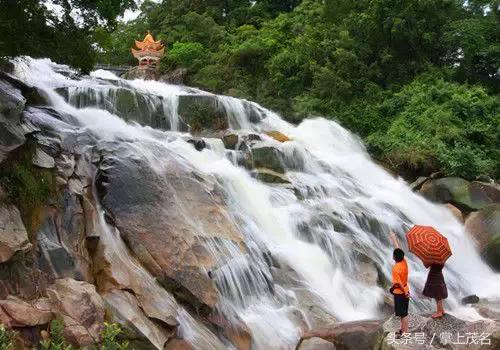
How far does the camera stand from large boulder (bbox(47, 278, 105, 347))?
5.19m

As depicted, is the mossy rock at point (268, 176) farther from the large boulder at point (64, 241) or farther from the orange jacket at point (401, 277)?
the orange jacket at point (401, 277)

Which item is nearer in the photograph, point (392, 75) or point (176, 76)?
point (392, 75)

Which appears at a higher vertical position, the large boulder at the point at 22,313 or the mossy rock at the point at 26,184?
the mossy rock at the point at 26,184

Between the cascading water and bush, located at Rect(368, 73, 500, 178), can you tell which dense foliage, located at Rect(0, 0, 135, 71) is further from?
bush, located at Rect(368, 73, 500, 178)

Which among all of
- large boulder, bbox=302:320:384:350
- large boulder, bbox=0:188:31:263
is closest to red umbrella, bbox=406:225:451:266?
large boulder, bbox=302:320:384:350

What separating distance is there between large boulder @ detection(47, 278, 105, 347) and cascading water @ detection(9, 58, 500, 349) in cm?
109

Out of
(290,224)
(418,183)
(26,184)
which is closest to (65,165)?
(26,184)

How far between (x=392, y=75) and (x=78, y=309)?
1969cm

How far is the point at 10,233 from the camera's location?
559 centimetres

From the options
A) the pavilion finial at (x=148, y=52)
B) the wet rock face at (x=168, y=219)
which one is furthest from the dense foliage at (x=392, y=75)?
the wet rock face at (x=168, y=219)

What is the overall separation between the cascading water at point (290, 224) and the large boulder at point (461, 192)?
1.86ft

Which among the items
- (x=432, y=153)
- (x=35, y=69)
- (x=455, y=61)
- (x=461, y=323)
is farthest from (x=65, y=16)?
(x=455, y=61)

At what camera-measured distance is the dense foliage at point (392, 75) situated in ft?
59.0

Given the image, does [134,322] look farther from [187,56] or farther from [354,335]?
[187,56]
